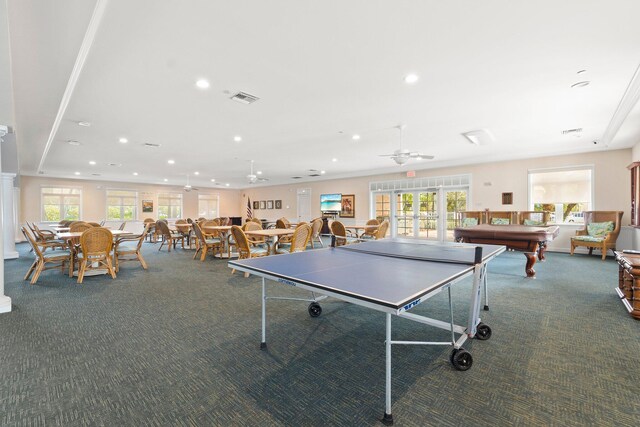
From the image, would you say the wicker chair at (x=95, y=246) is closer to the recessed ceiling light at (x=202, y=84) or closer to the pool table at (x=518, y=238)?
Result: the recessed ceiling light at (x=202, y=84)

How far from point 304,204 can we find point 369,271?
40.8 feet

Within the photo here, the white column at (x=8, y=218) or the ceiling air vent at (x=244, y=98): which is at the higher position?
the ceiling air vent at (x=244, y=98)

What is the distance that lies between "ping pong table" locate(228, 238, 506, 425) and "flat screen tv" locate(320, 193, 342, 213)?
32.4 ft

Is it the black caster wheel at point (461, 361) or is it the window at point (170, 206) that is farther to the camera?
the window at point (170, 206)

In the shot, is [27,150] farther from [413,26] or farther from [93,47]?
[413,26]

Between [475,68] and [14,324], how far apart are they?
18.4ft

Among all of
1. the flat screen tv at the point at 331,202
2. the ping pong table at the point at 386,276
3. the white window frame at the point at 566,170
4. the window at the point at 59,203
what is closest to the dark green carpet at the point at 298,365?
the ping pong table at the point at 386,276

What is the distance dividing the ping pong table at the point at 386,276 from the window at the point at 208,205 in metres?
14.8

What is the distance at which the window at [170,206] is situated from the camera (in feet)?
47.9

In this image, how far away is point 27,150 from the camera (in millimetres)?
6895


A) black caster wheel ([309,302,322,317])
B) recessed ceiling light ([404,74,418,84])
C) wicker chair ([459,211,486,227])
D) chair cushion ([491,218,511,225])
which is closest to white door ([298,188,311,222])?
wicker chair ([459,211,486,227])

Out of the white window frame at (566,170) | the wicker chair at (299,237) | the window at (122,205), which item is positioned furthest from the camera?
the window at (122,205)

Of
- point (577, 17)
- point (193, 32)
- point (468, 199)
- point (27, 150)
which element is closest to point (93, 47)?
point (193, 32)

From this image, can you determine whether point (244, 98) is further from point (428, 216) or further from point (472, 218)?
point (428, 216)
